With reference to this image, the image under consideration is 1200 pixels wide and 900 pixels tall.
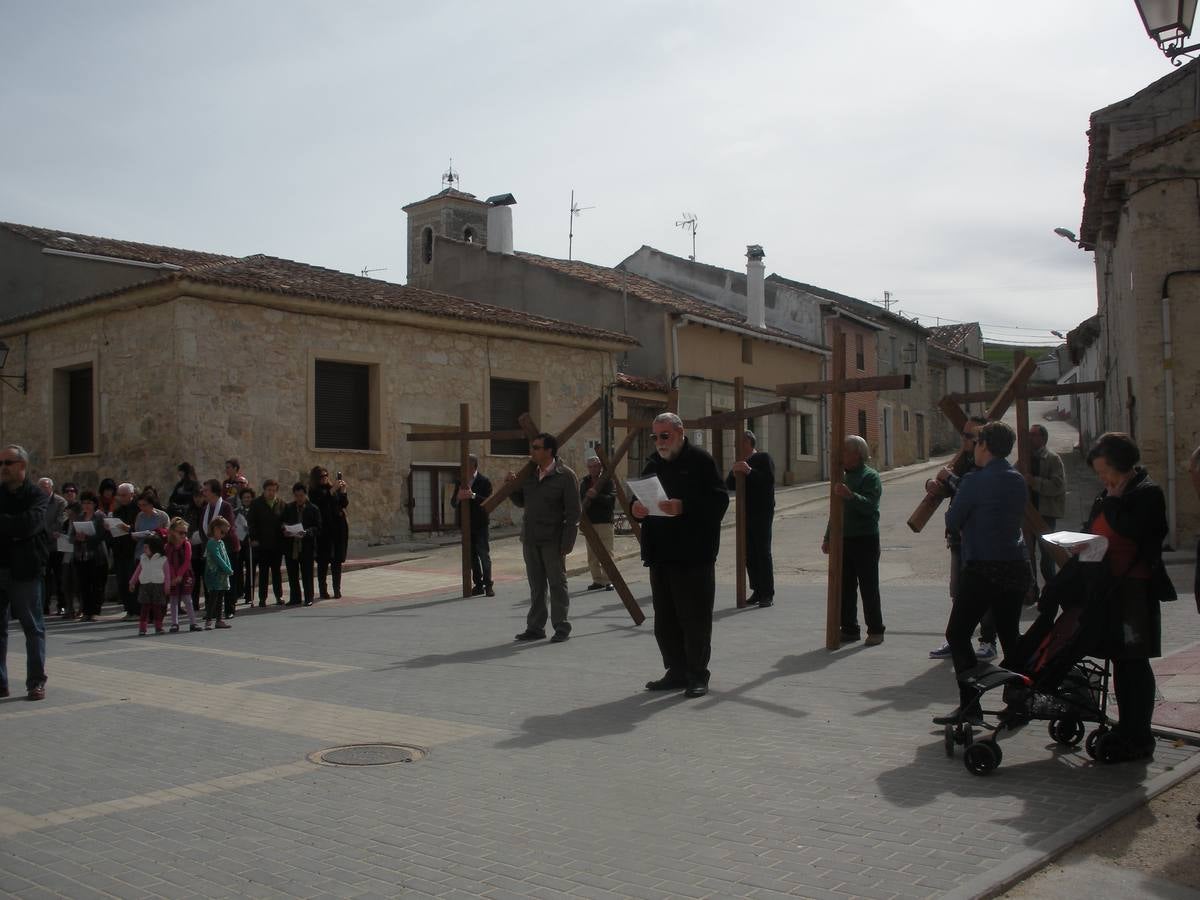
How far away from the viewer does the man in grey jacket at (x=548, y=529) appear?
10.8 meters

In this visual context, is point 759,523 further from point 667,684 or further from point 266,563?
point 266,563

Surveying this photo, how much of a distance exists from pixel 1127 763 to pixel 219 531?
10531 millimetres

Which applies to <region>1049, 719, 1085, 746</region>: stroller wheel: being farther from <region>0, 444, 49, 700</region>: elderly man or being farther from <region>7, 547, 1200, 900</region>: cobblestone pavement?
<region>0, 444, 49, 700</region>: elderly man

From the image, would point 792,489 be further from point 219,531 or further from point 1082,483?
point 219,531

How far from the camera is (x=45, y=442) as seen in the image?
73.6ft

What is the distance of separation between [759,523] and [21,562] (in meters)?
7.60

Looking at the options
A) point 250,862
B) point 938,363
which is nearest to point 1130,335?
point 250,862

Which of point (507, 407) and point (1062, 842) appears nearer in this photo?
point (1062, 842)

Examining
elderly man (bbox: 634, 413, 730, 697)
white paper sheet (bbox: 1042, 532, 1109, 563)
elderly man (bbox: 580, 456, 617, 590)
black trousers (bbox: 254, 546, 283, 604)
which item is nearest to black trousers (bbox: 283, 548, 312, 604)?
black trousers (bbox: 254, 546, 283, 604)

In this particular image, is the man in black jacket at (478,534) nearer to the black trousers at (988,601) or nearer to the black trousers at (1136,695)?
the black trousers at (988,601)

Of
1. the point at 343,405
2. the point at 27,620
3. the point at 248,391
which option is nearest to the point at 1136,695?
the point at 27,620

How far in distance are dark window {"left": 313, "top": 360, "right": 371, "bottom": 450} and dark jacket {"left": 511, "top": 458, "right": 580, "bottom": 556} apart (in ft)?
37.4

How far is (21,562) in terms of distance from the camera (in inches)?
322

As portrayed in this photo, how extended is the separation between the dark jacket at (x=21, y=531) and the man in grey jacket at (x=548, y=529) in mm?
4136
